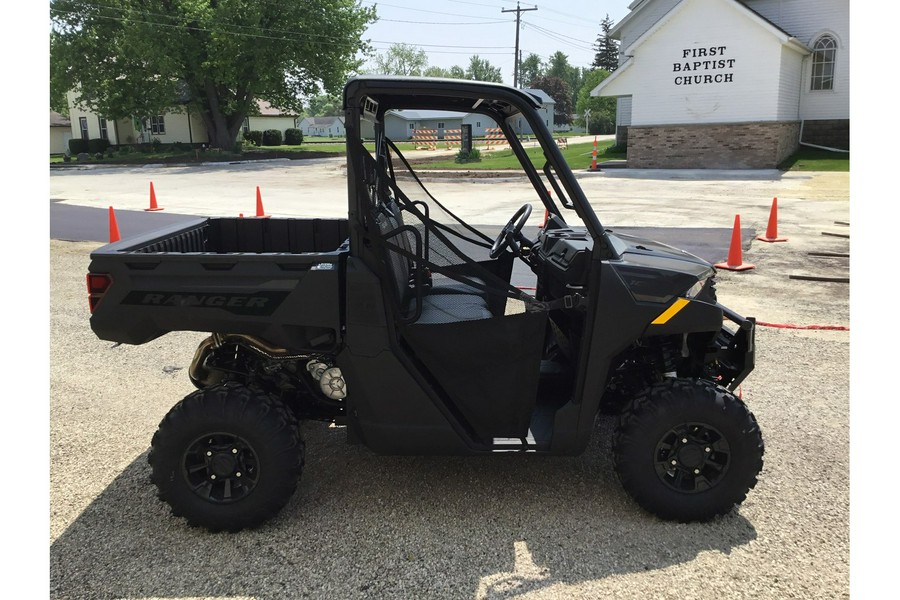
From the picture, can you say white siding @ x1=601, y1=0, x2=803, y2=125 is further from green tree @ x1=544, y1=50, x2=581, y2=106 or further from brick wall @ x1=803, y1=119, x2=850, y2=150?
green tree @ x1=544, y1=50, x2=581, y2=106

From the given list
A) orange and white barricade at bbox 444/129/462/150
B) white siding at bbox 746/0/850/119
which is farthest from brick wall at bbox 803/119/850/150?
orange and white barricade at bbox 444/129/462/150

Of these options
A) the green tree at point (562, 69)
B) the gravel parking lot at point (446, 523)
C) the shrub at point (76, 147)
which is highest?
the green tree at point (562, 69)

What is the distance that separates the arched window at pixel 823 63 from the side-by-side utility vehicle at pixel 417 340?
3170cm

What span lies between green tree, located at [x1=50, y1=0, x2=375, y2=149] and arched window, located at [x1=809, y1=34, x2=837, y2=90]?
946 inches

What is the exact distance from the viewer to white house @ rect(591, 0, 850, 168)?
27.3 metres

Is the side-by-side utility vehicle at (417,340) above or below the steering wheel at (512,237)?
below

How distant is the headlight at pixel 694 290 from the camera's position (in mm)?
3344

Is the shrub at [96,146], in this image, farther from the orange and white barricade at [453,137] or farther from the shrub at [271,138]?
the orange and white barricade at [453,137]

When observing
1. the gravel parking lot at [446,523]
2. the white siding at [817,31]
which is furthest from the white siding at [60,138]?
the gravel parking lot at [446,523]

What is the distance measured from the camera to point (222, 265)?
A: 3.37 meters

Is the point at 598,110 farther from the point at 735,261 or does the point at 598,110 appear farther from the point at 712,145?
the point at 735,261

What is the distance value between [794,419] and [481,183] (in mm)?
16833

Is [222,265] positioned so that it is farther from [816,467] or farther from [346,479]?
[816,467]

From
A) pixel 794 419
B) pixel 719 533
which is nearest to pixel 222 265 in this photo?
pixel 719 533
